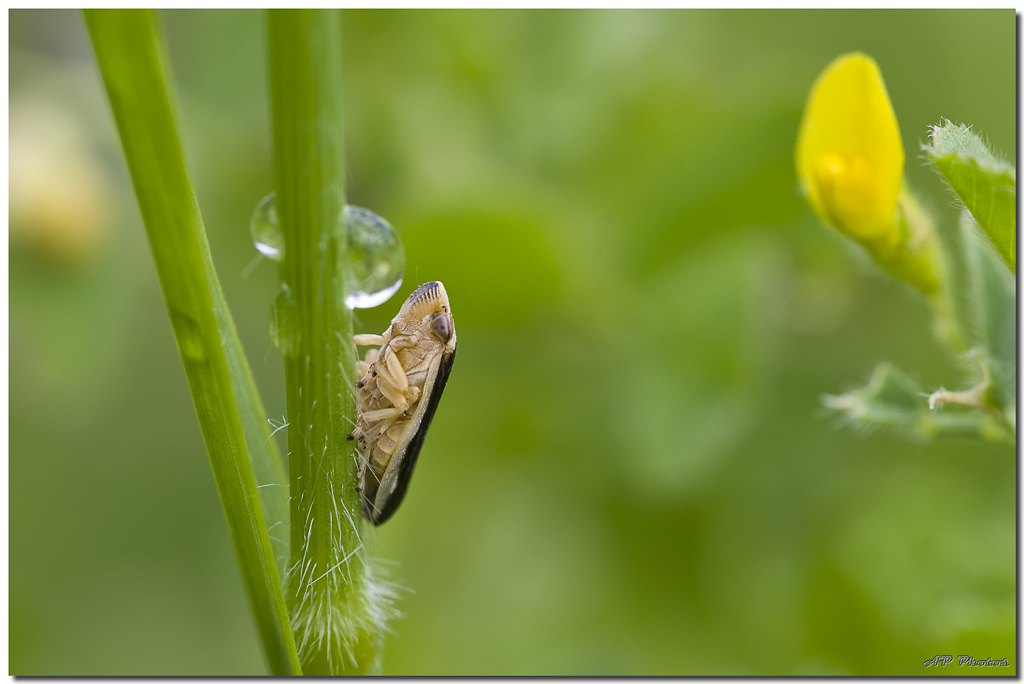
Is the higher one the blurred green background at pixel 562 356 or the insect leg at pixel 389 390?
the insect leg at pixel 389 390

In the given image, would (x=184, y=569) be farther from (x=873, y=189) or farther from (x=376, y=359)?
(x=873, y=189)

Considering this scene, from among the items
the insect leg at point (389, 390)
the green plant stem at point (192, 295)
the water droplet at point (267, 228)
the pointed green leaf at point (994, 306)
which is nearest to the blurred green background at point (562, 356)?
the pointed green leaf at point (994, 306)

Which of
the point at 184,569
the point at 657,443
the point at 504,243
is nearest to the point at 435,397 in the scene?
the point at 504,243

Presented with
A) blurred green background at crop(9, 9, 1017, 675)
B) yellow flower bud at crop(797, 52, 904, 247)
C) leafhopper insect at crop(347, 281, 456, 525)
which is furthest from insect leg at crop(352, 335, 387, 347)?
blurred green background at crop(9, 9, 1017, 675)

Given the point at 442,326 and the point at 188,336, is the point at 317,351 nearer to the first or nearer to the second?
the point at 188,336

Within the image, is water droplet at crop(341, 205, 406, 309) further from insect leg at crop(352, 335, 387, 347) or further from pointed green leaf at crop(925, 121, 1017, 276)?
pointed green leaf at crop(925, 121, 1017, 276)

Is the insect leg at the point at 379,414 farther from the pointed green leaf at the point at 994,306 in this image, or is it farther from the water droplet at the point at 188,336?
the pointed green leaf at the point at 994,306
